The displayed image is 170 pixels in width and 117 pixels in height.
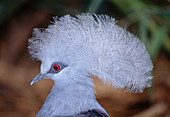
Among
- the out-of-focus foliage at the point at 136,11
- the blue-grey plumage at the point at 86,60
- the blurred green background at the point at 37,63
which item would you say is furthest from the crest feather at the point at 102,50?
the blurred green background at the point at 37,63

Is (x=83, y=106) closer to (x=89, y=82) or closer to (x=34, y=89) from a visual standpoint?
(x=89, y=82)

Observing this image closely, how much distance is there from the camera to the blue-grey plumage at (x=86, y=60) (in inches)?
64.4

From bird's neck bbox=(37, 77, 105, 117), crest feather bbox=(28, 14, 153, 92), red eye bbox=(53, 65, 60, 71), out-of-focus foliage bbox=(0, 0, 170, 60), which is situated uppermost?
out-of-focus foliage bbox=(0, 0, 170, 60)

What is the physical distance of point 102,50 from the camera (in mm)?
1625

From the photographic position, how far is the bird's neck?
1.68 meters

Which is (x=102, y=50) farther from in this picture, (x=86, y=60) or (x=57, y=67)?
(x=57, y=67)

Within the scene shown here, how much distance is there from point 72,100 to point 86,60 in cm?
25

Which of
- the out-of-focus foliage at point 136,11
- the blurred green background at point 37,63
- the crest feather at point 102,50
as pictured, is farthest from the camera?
the blurred green background at point 37,63

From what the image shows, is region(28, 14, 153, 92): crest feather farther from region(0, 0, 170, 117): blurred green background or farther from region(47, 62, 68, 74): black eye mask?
region(0, 0, 170, 117): blurred green background

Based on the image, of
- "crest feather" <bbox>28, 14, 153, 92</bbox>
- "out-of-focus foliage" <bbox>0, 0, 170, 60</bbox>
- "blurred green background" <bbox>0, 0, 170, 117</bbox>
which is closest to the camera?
"crest feather" <bbox>28, 14, 153, 92</bbox>

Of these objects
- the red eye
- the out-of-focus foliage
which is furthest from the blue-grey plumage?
the out-of-focus foliage

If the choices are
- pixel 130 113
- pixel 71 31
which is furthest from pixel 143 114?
pixel 71 31

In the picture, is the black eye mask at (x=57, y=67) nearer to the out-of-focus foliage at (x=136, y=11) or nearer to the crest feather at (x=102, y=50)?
the crest feather at (x=102, y=50)

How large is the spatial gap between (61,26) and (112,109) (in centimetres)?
183
